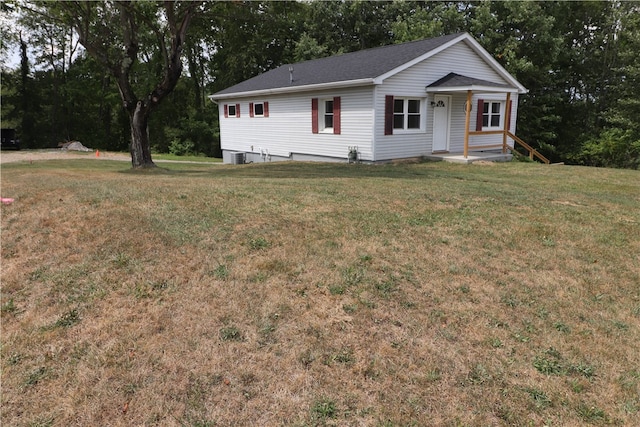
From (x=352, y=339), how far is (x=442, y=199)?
4.47 metres

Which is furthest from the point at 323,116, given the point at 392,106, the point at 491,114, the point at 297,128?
the point at 491,114

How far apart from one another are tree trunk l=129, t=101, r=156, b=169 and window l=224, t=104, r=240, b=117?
847cm

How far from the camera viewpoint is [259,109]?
19.8m

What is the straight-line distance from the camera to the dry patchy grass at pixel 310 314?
9.51 feet

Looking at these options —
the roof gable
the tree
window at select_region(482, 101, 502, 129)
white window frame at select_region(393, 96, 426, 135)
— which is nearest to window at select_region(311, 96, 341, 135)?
the roof gable

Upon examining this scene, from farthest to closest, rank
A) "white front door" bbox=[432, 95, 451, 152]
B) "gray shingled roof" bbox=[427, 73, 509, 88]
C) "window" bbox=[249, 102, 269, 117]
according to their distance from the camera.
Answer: "window" bbox=[249, 102, 269, 117], "white front door" bbox=[432, 95, 451, 152], "gray shingled roof" bbox=[427, 73, 509, 88]

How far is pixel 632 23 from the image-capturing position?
2252 centimetres

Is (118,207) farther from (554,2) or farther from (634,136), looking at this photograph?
(554,2)

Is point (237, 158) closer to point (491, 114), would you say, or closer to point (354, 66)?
point (354, 66)

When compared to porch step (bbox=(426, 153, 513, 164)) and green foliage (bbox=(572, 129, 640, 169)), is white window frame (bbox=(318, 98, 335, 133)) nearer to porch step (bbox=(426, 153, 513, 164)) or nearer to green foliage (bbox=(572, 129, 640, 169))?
porch step (bbox=(426, 153, 513, 164))

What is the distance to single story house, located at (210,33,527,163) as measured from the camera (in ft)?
46.7

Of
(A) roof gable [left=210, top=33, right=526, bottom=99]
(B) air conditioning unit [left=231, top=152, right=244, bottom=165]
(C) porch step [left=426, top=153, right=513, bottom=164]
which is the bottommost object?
(B) air conditioning unit [left=231, top=152, right=244, bottom=165]

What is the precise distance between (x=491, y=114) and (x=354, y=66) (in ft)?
19.8

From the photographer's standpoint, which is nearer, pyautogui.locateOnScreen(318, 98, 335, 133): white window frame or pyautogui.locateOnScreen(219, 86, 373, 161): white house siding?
pyautogui.locateOnScreen(219, 86, 373, 161): white house siding
